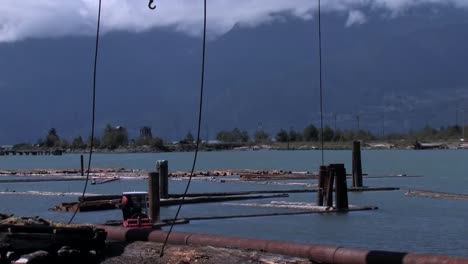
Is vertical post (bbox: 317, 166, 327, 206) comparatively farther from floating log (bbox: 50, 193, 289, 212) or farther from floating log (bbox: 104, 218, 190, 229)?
floating log (bbox: 104, 218, 190, 229)

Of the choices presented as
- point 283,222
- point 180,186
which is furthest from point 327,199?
point 180,186

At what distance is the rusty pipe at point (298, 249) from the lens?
14.3 meters

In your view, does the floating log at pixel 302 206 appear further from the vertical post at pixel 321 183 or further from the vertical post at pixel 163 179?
the vertical post at pixel 163 179

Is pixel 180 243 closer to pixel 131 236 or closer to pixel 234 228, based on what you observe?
pixel 131 236

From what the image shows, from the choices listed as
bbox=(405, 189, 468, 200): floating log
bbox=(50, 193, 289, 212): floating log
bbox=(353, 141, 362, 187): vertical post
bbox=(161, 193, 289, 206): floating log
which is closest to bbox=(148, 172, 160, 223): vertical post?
bbox=(50, 193, 289, 212): floating log

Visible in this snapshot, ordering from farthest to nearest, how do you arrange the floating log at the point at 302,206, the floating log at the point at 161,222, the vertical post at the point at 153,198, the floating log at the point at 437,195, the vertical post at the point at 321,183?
the floating log at the point at 437,195 < the vertical post at the point at 321,183 < the floating log at the point at 302,206 < the vertical post at the point at 153,198 < the floating log at the point at 161,222

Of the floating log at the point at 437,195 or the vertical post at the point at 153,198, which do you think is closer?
the vertical post at the point at 153,198

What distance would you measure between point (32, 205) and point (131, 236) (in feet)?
94.8

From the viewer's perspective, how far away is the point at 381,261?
14.6 m

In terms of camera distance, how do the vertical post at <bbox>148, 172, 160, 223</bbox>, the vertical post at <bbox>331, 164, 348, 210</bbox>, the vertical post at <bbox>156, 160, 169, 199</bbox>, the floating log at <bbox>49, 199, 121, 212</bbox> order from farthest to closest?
1. the vertical post at <bbox>156, 160, 169, 199</bbox>
2. the floating log at <bbox>49, 199, 121, 212</bbox>
3. the vertical post at <bbox>331, 164, 348, 210</bbox>
4. the vertical post at <bbox>148, 172, 160, 223</bbox>

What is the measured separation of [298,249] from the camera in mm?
16156

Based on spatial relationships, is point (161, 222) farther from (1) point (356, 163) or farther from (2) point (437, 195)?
(2) point (437, 195)

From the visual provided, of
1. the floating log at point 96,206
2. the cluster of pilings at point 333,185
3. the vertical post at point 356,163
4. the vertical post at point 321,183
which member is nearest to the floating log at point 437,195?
the vertical post at point 356,163

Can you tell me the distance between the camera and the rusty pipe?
1433 centimetres
